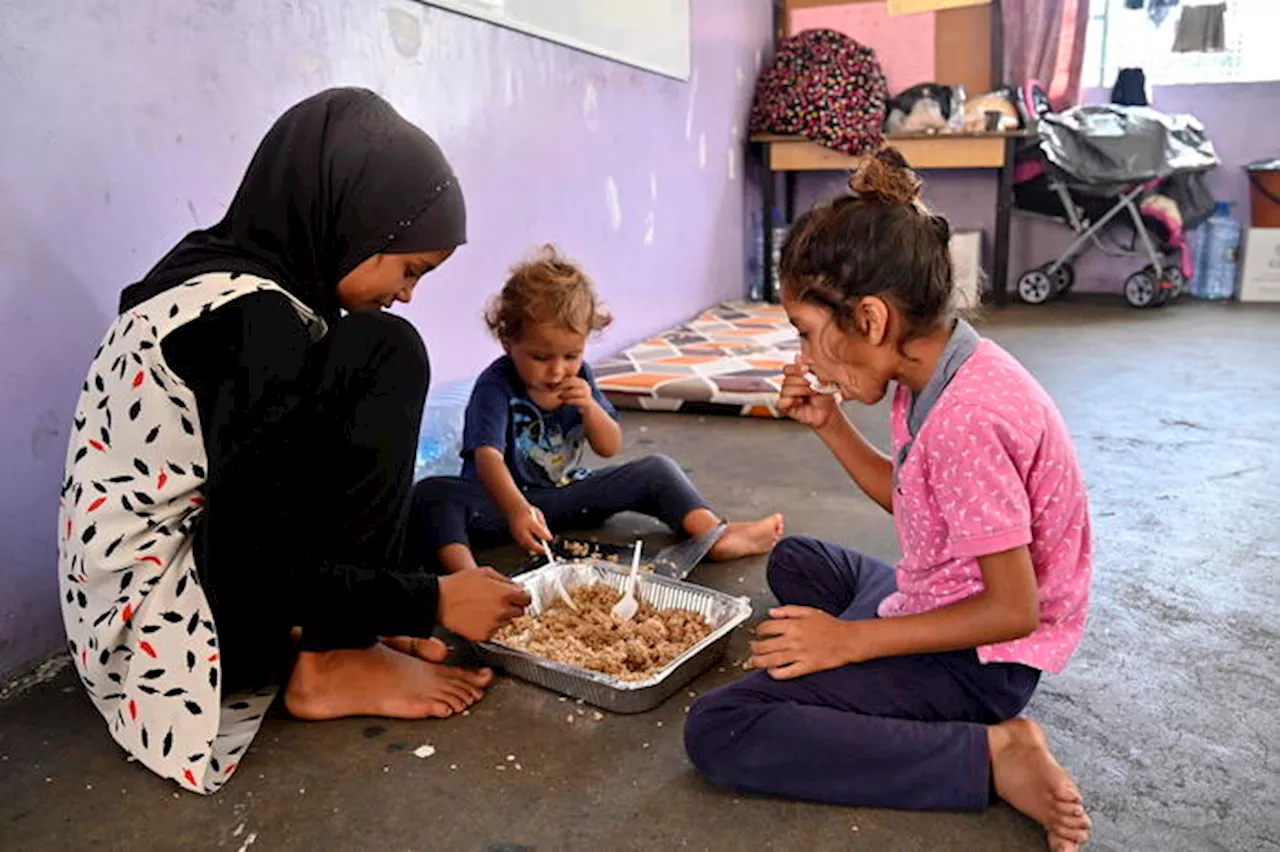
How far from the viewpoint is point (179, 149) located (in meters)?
1.70

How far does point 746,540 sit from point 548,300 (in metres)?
0.56

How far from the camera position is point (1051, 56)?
504 cm

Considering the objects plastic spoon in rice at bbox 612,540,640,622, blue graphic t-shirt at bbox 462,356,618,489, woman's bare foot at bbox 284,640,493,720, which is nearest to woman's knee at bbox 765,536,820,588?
plastic spoon in rice at bbox 612,540,640,622

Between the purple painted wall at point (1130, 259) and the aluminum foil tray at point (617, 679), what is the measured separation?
3.55 metres

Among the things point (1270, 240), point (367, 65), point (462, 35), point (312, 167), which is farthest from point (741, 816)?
point (1270, 240)

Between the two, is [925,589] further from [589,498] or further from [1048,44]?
[1048,44]

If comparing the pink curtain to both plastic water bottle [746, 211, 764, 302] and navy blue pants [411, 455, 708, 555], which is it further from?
navy blue pants [411, 455, 708, 555]

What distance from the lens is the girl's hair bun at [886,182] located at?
112cm

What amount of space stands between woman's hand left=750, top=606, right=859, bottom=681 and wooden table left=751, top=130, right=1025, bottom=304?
3639 mm

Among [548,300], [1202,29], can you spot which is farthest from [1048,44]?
[548,300]

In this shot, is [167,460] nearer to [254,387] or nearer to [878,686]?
[254,387]

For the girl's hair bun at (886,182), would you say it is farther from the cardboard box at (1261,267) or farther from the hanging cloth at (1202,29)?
the hanging cloth at (1202,29)

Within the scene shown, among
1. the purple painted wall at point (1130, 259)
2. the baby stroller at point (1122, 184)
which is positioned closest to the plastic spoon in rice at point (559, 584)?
the purple painted wall at point (1130, 259)

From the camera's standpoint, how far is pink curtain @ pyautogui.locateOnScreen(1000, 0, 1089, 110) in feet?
16.4
